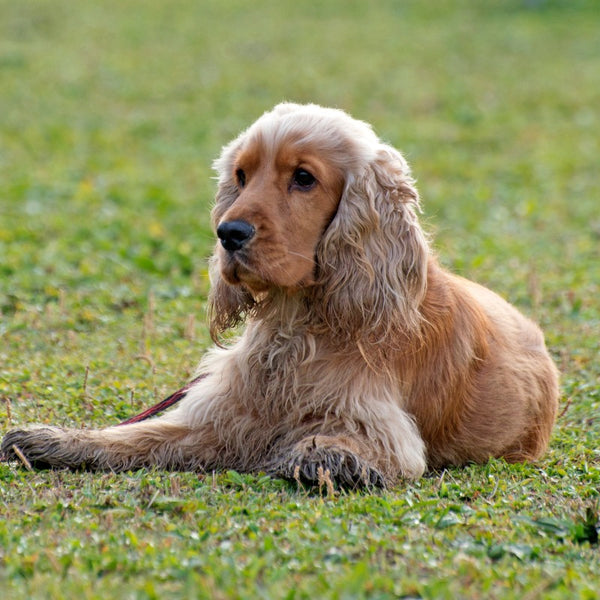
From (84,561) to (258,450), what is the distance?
1.49 metres

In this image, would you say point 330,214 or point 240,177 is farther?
point 240,177

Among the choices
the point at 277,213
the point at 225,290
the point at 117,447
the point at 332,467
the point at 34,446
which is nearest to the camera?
the point at 332,467

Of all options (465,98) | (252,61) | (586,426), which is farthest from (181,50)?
(586,426)

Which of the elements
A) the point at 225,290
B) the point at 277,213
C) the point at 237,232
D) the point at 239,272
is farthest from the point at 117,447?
the point at 277,213

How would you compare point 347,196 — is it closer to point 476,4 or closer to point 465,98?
point 465,98

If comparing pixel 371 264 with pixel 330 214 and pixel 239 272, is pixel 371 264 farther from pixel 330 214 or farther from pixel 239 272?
pixel 239 272

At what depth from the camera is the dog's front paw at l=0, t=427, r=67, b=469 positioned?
481 centimetres

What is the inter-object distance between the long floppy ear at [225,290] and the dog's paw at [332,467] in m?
0.89

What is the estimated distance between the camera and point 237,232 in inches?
179

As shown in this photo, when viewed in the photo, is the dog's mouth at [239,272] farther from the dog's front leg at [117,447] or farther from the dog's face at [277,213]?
the dog's front leg at [117,447]

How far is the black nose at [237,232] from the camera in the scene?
454 centimetres

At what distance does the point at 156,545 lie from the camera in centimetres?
372

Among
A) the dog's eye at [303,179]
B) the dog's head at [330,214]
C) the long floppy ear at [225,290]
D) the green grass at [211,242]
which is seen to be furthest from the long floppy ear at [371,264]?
the green grass at [211,242]

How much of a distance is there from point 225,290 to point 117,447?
913 mm
